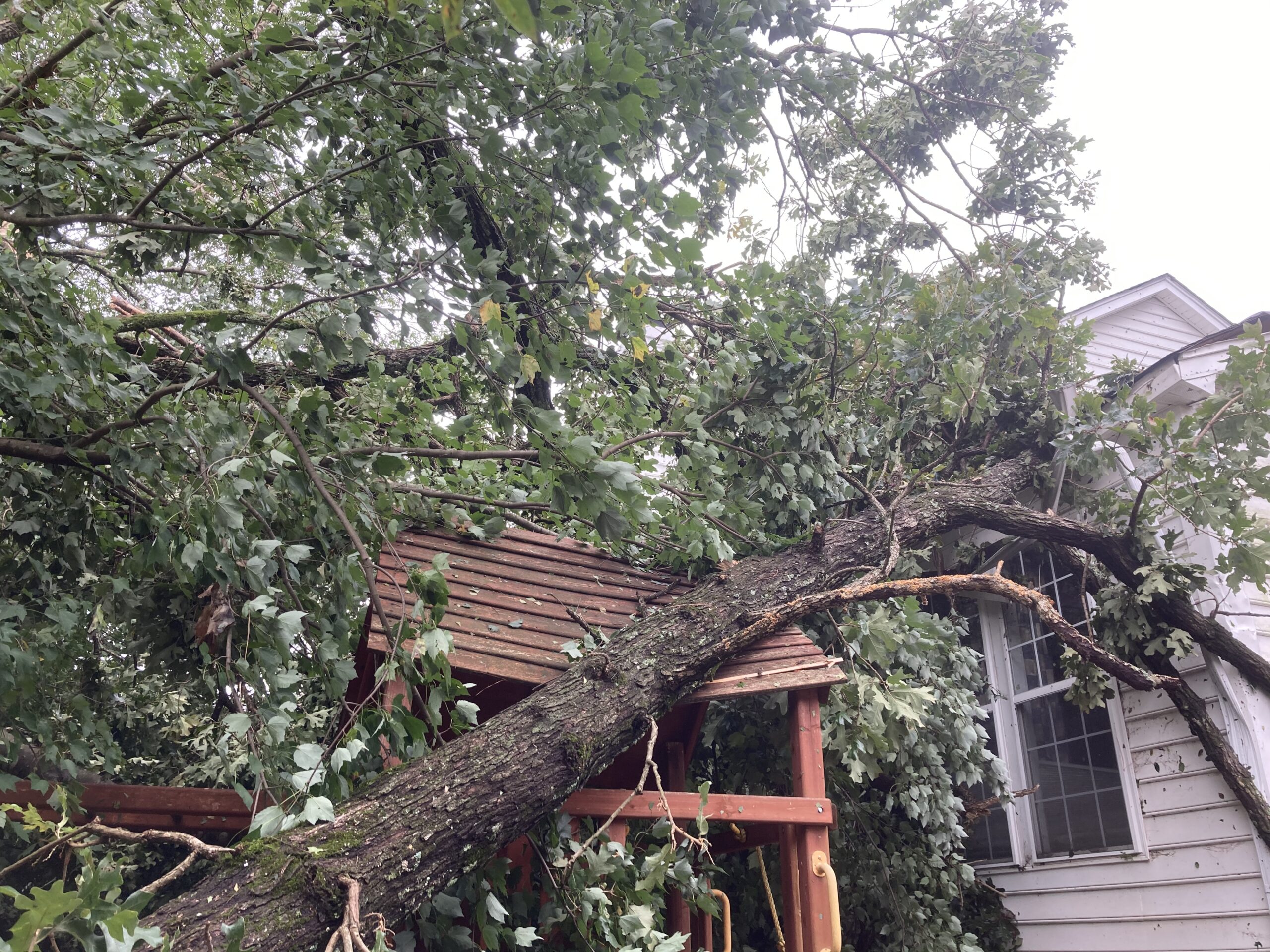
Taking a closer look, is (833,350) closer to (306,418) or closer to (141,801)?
(306,418)

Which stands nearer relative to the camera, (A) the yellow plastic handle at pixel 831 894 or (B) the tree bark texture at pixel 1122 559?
(A) the yellow plastic handle at pixel 831 894

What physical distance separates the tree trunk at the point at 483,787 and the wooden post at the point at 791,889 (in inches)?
30.7

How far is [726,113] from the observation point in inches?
132

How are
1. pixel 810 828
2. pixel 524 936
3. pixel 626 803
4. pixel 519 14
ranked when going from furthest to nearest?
1. pixel 810 828
2. pixel 626 803
3. pixel 524 936
4. pixel 519 14

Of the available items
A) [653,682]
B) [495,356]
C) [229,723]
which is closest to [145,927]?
[229,723]

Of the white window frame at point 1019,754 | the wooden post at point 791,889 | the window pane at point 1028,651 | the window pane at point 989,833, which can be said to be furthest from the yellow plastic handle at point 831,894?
the window pane at point 1028,651

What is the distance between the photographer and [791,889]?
341cm

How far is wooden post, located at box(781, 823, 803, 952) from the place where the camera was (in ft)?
10.4

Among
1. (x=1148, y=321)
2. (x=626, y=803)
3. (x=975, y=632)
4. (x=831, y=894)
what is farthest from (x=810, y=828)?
(x=1148, y=321)

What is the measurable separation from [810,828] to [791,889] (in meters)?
0.34

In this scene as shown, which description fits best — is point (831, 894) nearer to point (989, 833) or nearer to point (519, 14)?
point (519, 14)

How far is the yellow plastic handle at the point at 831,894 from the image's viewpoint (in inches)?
120

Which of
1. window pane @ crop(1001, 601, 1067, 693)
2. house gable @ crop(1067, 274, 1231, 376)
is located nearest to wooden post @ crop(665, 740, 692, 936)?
window pane @ crop(1001, 601, 1067, 693)

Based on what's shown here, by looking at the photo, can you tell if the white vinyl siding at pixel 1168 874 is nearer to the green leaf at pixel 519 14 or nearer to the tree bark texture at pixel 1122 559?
the tree bark texture at pixel 1122 559
